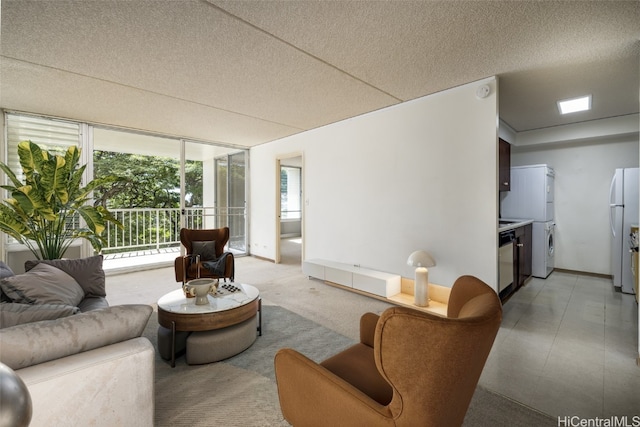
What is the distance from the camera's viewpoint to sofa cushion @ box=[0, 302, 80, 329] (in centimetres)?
120

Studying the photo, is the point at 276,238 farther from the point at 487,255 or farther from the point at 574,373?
the point at 574,373

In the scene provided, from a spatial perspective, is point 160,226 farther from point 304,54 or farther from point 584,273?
point 584,273

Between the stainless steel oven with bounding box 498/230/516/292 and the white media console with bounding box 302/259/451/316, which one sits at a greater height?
the stainless steel oven with bounding box 498/230/516/292

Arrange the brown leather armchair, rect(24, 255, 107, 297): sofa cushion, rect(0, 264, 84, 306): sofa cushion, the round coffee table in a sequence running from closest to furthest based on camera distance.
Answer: rect(0, 264, 84, 306): sofa cushion
the round coffee table
rect(24, 255, 107, 297): sofa cushion
the brown leather armchair

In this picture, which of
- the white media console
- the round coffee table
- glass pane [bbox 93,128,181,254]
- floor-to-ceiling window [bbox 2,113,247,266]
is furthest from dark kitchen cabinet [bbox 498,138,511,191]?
floor-to-ceiling window [bbox 2,113,247,266]

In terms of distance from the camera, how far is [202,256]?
3.80 metres

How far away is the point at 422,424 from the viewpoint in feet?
2.76

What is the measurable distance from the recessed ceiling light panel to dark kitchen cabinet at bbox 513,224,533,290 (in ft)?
5.41

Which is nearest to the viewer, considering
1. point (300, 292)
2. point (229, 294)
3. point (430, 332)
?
point (430, 332)

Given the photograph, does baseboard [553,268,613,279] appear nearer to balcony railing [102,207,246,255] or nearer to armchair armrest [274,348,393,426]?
armchair armrest [274,348,393,426]

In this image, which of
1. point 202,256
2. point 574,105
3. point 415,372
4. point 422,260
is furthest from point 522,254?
point 202,256

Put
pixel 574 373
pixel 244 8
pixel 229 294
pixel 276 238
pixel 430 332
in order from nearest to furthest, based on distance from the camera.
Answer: pixel 430 332
pixel 244 8
pixel 574 373
pixel 229 294
pixel 276 238

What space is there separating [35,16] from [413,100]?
3.46 meters

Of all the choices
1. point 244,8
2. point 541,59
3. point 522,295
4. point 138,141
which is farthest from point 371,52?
point 138,141
